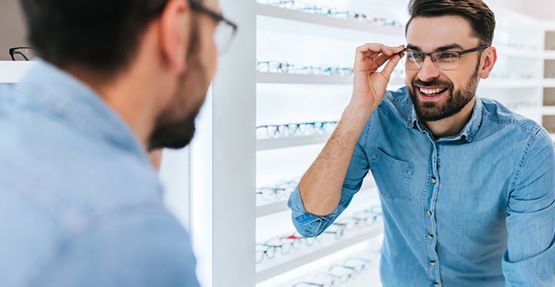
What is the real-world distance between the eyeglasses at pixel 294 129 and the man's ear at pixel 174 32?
48.1 inches

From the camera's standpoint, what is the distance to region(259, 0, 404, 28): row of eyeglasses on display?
1.92 meters

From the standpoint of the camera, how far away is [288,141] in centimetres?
192

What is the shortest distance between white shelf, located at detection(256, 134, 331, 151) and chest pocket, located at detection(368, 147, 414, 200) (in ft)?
1.13

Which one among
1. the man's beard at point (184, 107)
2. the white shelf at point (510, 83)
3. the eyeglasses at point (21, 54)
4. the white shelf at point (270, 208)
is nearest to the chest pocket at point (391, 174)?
the white shelf at point (270, 208)

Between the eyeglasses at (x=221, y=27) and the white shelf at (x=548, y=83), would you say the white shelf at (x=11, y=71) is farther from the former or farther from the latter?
the white shelf at (x=548, y=83)

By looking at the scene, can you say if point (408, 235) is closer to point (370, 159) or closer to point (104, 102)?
point (370, 159)

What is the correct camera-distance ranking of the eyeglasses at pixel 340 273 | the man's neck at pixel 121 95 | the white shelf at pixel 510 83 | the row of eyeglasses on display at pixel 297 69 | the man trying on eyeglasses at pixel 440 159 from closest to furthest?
the man's neck at pixel 121 95
the man trying on eyeglasses at pixel 440 159
the row of eyeglasses on display at pixel 297 69
the eyeglasses at pixel 340 273
the white shelf at pixel 510 83

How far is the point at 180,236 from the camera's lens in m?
0.53

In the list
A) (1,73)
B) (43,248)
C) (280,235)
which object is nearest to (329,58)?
(280,235)

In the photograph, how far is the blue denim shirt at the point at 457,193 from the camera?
1.46m

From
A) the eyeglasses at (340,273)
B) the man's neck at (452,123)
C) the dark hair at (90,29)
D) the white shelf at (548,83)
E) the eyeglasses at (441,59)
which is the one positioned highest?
the dark hair at (90,29)

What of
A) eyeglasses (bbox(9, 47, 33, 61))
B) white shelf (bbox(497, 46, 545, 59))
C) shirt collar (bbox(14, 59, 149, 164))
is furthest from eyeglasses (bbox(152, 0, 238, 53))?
white shelf (bbox(497, 46, 545, 59))

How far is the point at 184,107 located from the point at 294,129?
1.33 metres

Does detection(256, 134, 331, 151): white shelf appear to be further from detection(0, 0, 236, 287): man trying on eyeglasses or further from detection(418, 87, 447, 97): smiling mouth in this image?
detection(0, 0, 236, 287): man trying on eyeglasses
